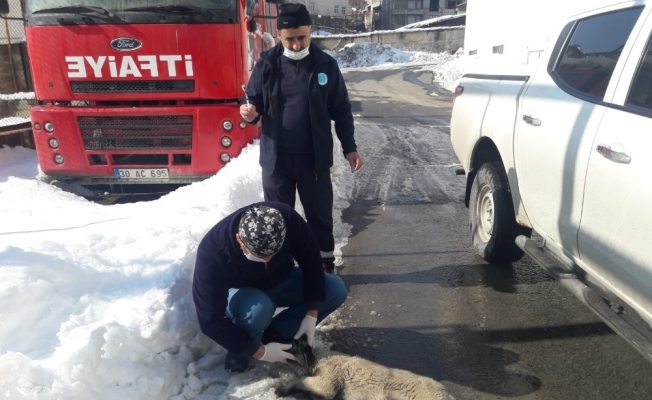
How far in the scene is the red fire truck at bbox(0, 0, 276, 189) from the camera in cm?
522

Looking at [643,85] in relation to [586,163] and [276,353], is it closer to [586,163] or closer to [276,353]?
[586,163]

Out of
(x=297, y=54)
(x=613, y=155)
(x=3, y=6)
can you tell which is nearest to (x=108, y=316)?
(x=297, y=54)

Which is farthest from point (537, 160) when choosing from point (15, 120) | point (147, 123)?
point (15, 120)

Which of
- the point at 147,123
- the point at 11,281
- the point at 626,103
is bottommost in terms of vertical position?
the point at 11,281

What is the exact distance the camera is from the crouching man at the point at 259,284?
8.04ft

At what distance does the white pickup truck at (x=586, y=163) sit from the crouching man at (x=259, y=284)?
1383 mm

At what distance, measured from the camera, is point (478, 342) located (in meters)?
3.22

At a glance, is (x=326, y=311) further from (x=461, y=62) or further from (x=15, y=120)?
(x=461, y=62)

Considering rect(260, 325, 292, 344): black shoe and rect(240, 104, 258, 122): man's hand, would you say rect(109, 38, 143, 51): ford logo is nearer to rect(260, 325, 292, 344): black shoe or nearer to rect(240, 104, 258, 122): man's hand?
rect(240, 104, 258, 122): man's hand

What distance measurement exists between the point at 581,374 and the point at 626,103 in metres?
1.52

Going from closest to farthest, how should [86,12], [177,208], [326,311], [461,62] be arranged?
[326,311] → [177,208] → [86,12] → [461,62]

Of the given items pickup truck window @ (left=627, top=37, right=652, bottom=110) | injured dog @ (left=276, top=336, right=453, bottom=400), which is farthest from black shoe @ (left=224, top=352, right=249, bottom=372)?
pickup truck window @ (left=627, top=37, right=652, bottom=110)

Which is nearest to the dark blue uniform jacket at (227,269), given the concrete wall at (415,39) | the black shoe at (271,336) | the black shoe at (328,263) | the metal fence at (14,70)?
the black shoe at (271,336)

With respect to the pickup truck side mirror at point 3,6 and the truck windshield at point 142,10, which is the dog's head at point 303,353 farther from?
the pickup truck side mirror at point 3,6
